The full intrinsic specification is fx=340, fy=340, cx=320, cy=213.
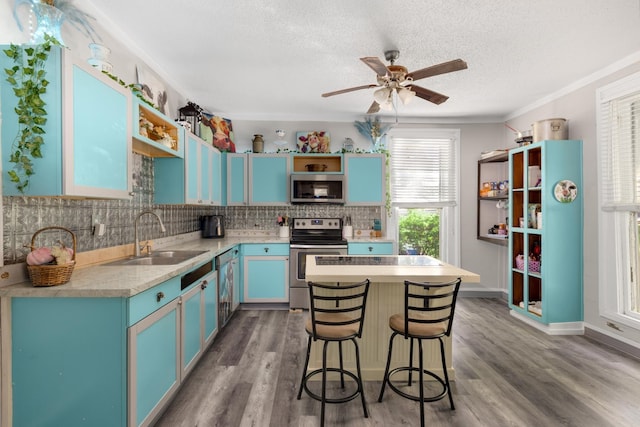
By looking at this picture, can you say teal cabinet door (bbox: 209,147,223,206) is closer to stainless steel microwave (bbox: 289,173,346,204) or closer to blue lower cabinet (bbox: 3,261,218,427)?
stainless steel microwave (bbox: 289,173,346,204)

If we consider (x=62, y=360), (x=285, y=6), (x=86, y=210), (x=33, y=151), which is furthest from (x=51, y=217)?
(x=285, y=6)

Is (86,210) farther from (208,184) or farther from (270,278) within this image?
(270,278)

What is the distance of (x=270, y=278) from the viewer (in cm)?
430

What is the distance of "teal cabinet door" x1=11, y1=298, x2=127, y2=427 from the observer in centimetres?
163

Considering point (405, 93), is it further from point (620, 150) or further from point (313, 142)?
point (313, 142)

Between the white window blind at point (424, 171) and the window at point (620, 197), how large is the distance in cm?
189

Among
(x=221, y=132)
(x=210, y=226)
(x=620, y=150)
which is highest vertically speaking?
(x=221, y=132)

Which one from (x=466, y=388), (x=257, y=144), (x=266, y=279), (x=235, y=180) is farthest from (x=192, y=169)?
(x=466, y=388)

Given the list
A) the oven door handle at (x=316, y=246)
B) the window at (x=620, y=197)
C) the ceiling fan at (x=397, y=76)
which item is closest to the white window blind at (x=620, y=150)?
the window at (x=620, y=197)

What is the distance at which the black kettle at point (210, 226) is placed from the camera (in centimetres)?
447

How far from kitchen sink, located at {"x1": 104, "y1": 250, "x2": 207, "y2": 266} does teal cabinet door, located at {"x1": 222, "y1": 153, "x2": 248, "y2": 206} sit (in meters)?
1.58

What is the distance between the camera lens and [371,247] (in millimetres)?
4336

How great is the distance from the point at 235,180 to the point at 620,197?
4204 millimetres

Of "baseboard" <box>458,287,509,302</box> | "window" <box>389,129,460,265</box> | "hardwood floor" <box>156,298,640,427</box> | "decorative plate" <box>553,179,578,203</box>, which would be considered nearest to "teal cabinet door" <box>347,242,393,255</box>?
"window" <box>389,129,460,265</box>
